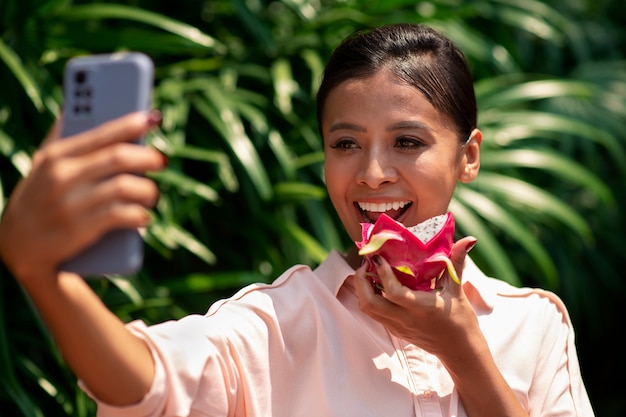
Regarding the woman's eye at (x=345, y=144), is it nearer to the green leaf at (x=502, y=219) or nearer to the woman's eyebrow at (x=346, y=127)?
the woman's eyebrow at (x=346, y=127)

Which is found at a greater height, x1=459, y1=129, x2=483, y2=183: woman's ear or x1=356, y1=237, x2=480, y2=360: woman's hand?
x1=459, y1=129, x2=483, y2=183: woman's ear

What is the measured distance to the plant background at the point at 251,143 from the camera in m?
2.39

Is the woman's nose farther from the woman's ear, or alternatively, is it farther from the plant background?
the plant background

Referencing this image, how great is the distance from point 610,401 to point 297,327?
113 inches

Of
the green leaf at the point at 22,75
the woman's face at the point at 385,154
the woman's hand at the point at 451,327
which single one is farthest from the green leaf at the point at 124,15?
the woman's hand at the point at 451,327

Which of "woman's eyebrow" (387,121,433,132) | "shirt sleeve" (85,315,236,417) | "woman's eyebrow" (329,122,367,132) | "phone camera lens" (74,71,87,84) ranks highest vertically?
"woman's eyebrow" (387,121,433,132)

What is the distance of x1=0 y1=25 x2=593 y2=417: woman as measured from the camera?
1076mm

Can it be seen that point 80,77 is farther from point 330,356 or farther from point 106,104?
point 330,356

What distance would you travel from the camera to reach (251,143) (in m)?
2.72

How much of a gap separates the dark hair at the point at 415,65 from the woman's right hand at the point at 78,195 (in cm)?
63

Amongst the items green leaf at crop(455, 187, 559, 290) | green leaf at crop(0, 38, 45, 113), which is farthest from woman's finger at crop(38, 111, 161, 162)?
green leaf at crop(455, 187, 559, 290)

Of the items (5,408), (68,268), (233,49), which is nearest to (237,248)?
(233,49)

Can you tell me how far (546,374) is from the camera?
148 centimetres

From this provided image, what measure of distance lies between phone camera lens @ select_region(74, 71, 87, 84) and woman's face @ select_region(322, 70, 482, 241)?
0.54m
